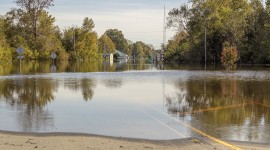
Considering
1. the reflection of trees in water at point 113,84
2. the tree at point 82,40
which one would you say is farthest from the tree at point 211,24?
the reflection of trees in water at point 113,84

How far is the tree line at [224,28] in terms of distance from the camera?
75.5 meters

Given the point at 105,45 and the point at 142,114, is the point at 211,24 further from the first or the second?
the point at 105,45

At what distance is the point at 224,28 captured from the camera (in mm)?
77312

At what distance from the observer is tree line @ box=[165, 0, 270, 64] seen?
7550 centimetres

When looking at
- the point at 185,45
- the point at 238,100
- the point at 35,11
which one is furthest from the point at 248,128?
the point at 35,11

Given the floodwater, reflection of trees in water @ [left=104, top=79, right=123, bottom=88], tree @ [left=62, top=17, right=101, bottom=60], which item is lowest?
the floodwater

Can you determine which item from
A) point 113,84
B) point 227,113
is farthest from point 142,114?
point 113,84

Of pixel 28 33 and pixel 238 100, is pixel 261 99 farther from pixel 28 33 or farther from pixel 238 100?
pixel 28 33

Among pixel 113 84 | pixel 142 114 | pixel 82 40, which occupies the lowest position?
pixel 142 114

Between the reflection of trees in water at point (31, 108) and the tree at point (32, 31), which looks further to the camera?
the tree at point (32, 31)

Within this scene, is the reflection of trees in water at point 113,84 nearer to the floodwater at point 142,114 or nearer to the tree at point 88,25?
the floodwater at point 142,114

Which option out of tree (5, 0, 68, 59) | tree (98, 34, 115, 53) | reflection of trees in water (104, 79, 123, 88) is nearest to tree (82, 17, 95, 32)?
tree (5, 0, 68, 59)

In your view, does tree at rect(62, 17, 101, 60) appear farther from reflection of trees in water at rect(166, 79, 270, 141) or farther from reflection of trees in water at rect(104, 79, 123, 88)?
reflection of trees in water at rect(166, 79, 270, 141)

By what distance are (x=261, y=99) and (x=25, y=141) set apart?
11.2 m
